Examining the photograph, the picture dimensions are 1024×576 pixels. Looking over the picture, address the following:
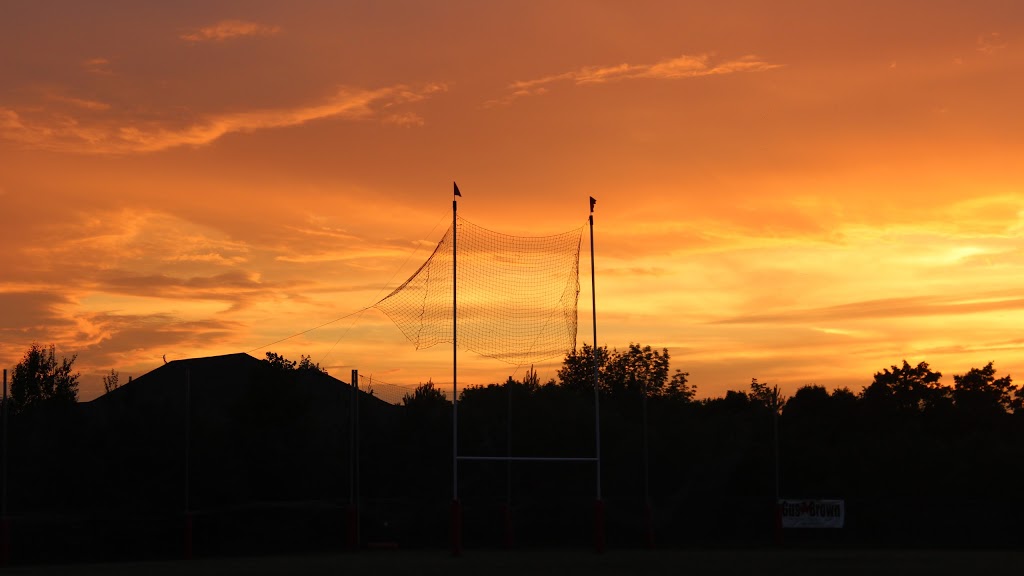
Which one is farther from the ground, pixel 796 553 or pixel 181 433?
pixel 181 433

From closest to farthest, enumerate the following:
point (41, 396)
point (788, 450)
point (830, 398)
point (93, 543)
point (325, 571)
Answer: point (325, 571)
point (93, 543)
point (788, 450)
point (41, 396)
point (830, 398)

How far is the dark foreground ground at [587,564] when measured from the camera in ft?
86.5

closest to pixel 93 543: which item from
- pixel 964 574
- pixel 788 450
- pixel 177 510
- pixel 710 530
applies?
pixel 177 510

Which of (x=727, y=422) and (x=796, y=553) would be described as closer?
(x=796, y=553)

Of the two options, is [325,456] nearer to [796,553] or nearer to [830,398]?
[796,553]

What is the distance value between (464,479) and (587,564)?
1138 centimetres

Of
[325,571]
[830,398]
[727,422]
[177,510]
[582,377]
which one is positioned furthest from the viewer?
[830,398]

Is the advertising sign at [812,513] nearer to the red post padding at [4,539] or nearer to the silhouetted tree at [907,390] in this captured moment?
the red post padding at [4,539]

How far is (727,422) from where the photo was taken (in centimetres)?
5025

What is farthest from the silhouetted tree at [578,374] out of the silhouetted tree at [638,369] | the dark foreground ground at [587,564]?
the dark foreground ground at [587,564]

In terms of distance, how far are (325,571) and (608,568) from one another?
657cm

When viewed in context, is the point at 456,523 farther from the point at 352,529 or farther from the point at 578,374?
the point at 578,374

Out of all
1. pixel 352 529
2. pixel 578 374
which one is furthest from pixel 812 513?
pixel 578 374

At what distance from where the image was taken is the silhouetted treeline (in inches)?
1300
